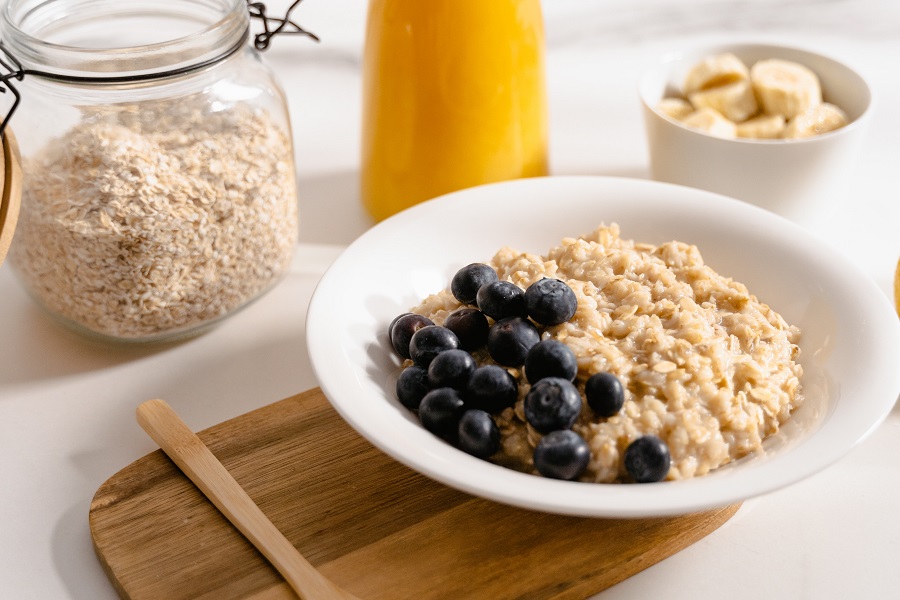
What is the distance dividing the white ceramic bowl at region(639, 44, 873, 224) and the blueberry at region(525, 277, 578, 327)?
0.49 metres

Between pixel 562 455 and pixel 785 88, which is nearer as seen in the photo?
pixel 562 455

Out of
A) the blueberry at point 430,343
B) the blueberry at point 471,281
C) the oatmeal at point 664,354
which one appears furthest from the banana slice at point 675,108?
the blueberry at point 430,343

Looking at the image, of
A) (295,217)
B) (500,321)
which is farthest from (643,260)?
(295,217)

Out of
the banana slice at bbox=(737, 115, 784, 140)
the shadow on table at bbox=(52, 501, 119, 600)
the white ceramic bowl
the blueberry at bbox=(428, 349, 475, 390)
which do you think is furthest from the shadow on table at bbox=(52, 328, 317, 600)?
the banana slice at bbox=(737, 115, 784, 140)

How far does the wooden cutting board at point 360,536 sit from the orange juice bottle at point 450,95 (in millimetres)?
484

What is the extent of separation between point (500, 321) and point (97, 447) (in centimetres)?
49

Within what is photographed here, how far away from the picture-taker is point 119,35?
4.19ft

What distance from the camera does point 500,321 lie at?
0.97 meters

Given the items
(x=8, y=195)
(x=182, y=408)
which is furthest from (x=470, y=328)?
(x=8, y=195)

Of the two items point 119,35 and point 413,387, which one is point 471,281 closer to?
point 413,387

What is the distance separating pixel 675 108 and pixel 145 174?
0.83 metres

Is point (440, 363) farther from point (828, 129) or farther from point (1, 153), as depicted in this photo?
point (828, 129)

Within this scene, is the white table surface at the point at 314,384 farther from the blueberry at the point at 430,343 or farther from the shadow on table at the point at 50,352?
the blueberry at the point at 430,343

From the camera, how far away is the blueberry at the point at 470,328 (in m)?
0.98
